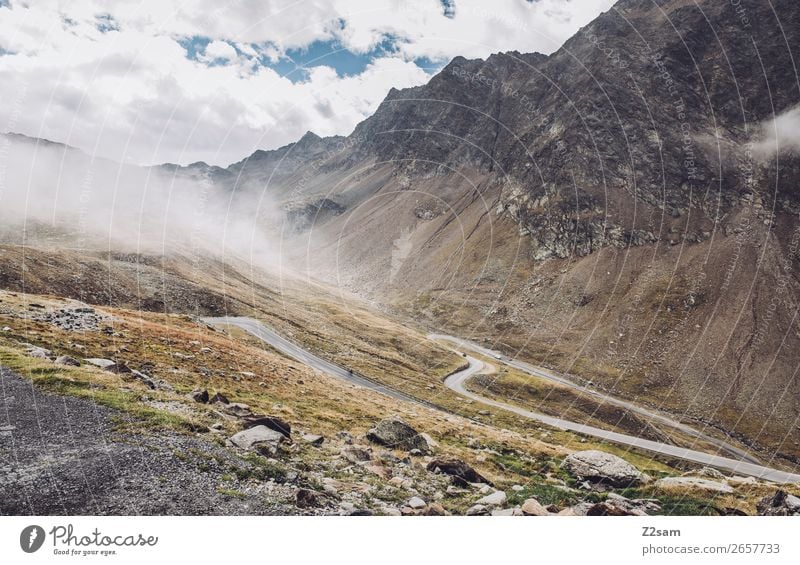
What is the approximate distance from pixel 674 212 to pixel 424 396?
506ft

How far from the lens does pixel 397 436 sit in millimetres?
31578

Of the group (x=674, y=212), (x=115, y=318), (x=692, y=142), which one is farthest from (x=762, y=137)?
(x=115, y=318)

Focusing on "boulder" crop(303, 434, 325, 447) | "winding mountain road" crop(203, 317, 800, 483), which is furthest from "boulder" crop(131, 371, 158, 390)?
"winding mountain road" crop(203, 317, 800, 483)

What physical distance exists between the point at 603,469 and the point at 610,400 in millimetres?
95025

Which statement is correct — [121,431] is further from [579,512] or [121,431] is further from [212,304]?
[212,304]

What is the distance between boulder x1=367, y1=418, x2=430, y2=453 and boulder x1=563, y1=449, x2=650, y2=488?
12.7 meters

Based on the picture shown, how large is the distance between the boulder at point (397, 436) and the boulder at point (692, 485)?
1616 centimetres

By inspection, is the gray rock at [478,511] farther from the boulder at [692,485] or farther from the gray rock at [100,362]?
the gray rock at [100,362]

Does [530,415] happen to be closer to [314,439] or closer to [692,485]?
[692,485]

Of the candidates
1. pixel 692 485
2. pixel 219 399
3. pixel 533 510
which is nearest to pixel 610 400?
pixel 692 485

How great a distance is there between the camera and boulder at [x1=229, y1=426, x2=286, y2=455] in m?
22.3

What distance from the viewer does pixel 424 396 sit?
87438 mm

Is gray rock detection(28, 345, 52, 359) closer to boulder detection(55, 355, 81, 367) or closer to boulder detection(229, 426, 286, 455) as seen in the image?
boulder detection(55, 355, 81, 367)

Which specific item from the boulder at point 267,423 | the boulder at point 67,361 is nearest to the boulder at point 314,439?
the boulder at point 267,423
